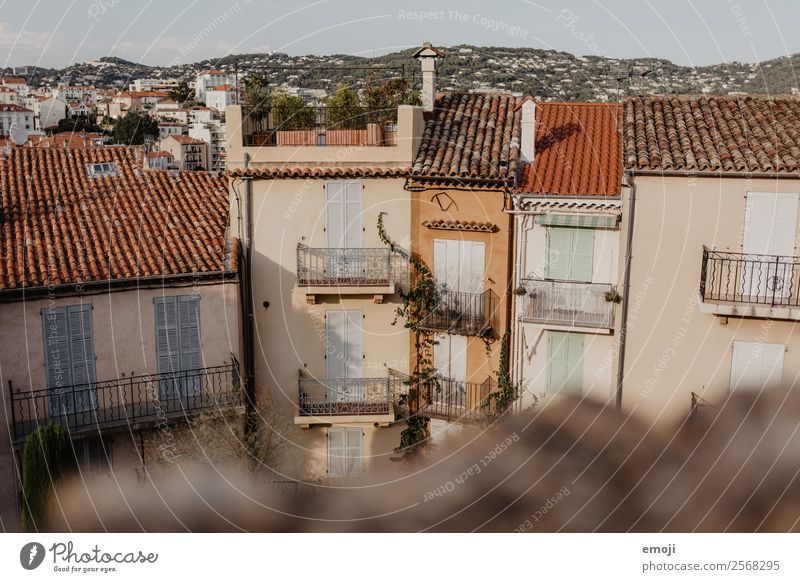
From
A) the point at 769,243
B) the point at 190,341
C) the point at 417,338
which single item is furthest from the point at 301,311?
the point at 769,243

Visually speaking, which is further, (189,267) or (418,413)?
(418,413)

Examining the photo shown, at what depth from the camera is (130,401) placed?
1204 cm

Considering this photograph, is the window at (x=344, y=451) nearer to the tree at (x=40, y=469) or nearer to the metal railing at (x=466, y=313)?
the metal railing at (x=466, y=313)

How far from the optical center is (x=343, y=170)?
1261 cm

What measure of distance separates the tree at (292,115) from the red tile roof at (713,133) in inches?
205

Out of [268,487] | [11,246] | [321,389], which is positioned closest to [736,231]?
[321,389]

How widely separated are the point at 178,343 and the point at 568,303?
5.95 m

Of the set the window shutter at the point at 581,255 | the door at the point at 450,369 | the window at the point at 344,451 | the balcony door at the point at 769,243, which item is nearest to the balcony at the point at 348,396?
the window at the point at 344,451

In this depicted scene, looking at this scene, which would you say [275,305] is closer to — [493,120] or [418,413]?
[418,413]

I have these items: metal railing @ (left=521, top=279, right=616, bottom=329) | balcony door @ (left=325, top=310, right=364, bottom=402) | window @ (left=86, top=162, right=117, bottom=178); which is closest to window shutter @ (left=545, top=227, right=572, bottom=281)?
metal railing @ (left=521, top=279, right=616, bottom=329)

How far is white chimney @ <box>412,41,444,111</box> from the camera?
13320 mm

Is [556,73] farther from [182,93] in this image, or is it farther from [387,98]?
[182,93]

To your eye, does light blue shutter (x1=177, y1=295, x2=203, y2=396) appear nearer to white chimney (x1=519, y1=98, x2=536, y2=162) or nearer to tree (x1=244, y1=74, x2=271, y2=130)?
tree (x1=244, y1=74, x2=271, y2=130)

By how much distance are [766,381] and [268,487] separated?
24.6 ft
